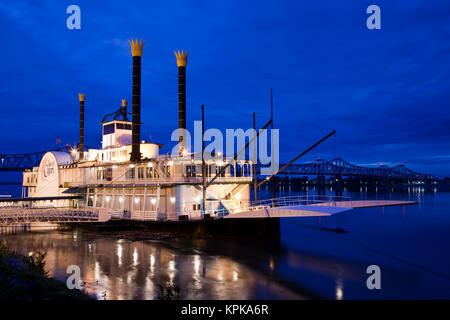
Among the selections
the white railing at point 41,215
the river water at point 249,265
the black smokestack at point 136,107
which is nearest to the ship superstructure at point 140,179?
the black smokestack at point 136,107

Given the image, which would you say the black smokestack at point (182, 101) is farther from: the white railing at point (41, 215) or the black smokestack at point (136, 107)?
the white railing at point (41, 215)

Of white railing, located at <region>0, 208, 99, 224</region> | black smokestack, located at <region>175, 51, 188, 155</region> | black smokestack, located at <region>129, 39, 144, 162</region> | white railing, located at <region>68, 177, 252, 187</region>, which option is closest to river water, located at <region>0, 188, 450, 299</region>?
white railing, located at <region>0, 208, 99, 224</region>

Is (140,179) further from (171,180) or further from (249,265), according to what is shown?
(249,265)

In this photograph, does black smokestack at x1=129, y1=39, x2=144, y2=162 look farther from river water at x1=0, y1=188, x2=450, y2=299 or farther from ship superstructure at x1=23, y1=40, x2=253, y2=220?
river water at x1=0, y1=188, x2=450, y2=299

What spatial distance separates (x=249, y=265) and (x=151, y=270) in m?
6.75

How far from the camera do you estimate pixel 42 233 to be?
35.2 metres

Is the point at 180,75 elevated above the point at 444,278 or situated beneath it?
elevated above

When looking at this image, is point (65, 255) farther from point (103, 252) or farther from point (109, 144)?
point (109, 144)

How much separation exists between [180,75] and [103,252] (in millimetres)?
28421

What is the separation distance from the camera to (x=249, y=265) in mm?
22406

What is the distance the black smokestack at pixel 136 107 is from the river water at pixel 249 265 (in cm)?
1105

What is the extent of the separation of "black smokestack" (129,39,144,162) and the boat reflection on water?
12.1 metres

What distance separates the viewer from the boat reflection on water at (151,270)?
17.0 m
